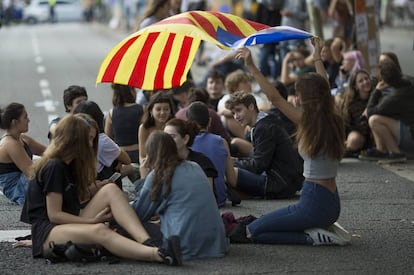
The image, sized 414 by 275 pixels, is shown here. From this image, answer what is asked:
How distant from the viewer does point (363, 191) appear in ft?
37.0

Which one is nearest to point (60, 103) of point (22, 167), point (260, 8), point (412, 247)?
point (260, 8)

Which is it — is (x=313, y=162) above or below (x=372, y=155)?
above

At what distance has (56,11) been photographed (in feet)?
226

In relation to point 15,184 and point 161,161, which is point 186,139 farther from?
point 15,184

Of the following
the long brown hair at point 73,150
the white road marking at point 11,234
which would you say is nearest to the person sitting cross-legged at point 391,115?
the white road marking at point 11,234

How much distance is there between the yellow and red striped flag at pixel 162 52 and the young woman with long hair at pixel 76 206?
1634 millimetres

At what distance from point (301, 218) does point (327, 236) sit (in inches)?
10.8

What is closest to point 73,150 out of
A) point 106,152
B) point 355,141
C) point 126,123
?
point 106,152

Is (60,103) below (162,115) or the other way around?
below

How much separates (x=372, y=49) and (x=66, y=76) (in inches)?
372

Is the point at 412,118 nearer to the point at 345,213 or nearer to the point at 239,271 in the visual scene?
the point at 345,213

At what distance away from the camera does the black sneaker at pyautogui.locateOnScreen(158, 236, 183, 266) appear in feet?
24.6

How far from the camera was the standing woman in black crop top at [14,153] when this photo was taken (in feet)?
32.3

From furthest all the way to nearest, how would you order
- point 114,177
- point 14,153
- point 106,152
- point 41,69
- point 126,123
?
point 41,69
point 126,123
point 14,153
point 106,152
point 114,177
